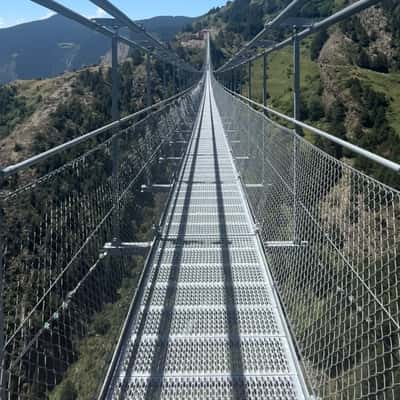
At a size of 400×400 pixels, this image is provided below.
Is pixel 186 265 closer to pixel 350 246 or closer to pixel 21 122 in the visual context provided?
pixel 350 246

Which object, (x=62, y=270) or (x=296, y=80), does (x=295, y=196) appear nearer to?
(x=296, y=80)

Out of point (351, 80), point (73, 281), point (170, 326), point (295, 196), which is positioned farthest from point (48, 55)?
point (73, 281)

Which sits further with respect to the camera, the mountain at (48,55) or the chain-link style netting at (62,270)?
the mountain at (48,55)

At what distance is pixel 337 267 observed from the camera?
208 centimetres

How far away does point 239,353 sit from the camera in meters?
2.50

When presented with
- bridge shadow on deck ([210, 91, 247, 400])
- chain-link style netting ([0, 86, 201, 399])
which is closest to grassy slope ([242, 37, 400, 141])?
bridge shadow on deck ([210, 91, 247, 400])

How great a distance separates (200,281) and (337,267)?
136cm

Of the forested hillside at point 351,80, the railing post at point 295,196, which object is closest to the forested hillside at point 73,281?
the railing post at point 295,196

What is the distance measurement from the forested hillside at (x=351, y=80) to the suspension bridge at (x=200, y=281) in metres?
25.0

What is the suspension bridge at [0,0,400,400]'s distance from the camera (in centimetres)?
158

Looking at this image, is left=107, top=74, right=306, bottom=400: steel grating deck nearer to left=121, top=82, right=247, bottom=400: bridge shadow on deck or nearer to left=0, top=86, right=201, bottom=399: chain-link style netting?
left=121, top=82, right=247, bottom=400: bridge shadow on deck

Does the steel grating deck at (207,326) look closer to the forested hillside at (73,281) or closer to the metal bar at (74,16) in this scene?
the forested hillside at (73,281)

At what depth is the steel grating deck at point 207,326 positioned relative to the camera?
2.26 m

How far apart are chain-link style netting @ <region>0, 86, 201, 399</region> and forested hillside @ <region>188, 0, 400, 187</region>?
25707 mm
